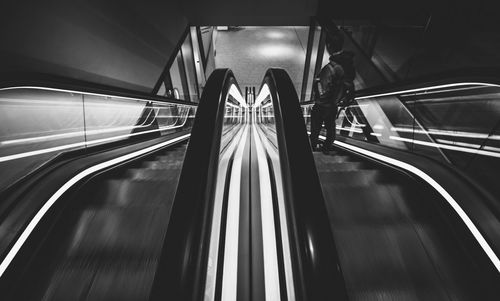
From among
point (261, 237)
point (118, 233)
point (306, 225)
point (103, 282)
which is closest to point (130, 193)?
point (118, 233)

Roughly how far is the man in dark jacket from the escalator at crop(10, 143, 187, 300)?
2.41 metres

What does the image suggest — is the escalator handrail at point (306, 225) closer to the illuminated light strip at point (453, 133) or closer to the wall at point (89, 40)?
the wall at point (89, 40)

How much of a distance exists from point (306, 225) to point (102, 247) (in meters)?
1.33

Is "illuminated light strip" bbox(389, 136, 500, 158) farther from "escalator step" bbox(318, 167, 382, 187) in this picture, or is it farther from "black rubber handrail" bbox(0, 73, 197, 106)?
"black rubber handrail" bbox(0, 73, 197, 106)

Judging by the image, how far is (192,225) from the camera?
2.97 ft

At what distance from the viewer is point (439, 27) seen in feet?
17.7

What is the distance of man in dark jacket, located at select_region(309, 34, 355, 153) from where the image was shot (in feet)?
10.2

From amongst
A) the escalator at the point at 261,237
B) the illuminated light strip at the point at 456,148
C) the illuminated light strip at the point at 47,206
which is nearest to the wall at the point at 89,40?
the illuminated light strip at the point at 47,206

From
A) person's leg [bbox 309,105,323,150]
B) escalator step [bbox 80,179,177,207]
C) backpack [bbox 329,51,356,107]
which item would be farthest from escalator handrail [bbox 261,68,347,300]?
person's leg [bbox 309,105,323,150]

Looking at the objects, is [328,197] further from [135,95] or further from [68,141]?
[68,141]

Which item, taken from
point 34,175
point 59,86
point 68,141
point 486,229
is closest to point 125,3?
point 68,141

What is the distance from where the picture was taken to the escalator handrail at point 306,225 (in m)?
0.82

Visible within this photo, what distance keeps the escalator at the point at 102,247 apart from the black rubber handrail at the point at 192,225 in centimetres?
68

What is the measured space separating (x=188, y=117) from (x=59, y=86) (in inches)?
273
